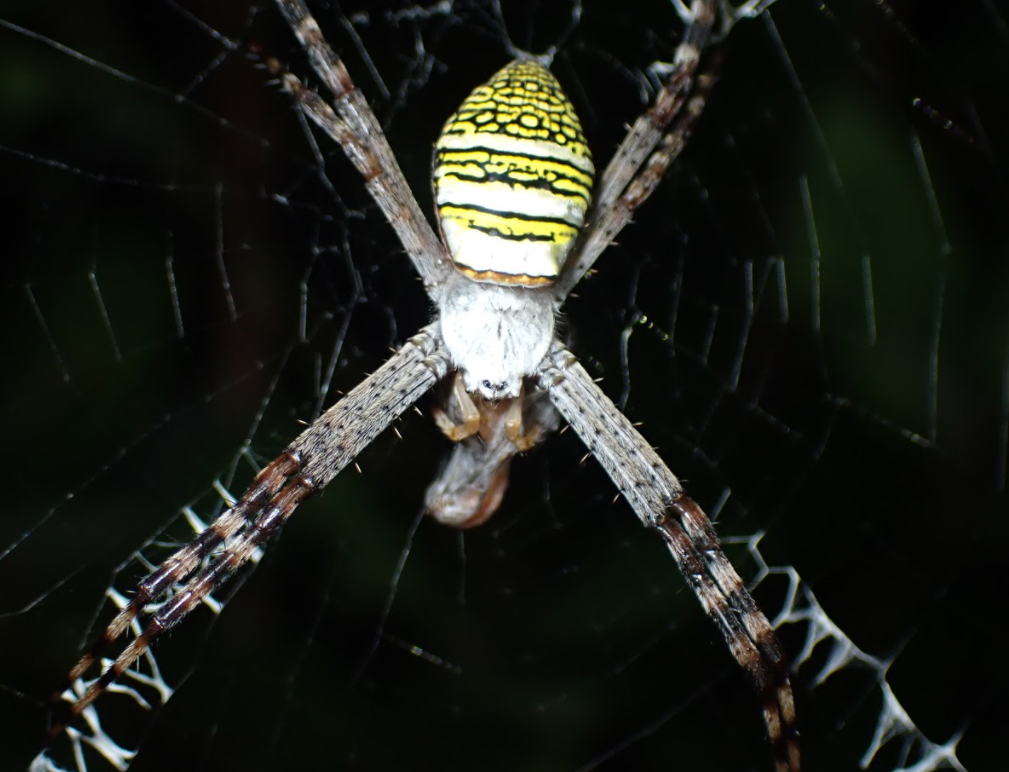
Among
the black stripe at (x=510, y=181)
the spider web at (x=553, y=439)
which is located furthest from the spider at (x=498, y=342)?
the spider web at (x=553, y=439)

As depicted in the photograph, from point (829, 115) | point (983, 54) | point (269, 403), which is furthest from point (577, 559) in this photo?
point (983, 54)

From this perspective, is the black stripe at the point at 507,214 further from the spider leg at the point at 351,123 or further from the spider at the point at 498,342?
the spider leg at the point at 351,123

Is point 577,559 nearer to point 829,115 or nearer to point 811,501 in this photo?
point 811,501

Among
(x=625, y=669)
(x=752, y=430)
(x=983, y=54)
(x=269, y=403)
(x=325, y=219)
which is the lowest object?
(x=625, y=669)

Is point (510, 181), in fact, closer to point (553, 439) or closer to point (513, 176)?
point (513, 176)

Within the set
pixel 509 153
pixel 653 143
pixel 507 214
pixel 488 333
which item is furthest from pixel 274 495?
pixel 653 143
